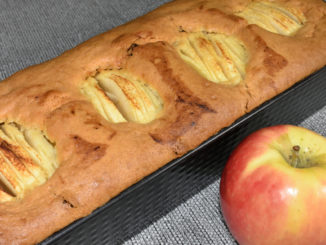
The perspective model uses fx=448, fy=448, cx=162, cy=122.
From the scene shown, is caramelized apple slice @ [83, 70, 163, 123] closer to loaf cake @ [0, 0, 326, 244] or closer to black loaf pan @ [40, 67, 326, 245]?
loaf cake @ [0, 0, 326, 244]

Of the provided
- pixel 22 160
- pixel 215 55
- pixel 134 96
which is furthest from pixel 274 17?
pixel 22 160

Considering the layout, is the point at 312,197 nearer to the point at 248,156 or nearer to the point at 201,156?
the point at 248,156

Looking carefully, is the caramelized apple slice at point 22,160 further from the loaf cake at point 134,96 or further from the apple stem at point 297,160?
the apple stem at point 297,160

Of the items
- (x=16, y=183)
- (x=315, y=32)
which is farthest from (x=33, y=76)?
(x=315, y=32)

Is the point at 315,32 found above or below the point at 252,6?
below

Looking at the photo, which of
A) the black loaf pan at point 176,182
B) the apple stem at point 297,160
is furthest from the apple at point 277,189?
the black loaf pan at point 176,182

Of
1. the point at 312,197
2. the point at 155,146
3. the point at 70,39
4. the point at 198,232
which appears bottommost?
the point at 198,232

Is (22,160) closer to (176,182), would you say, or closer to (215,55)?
(176,182)
